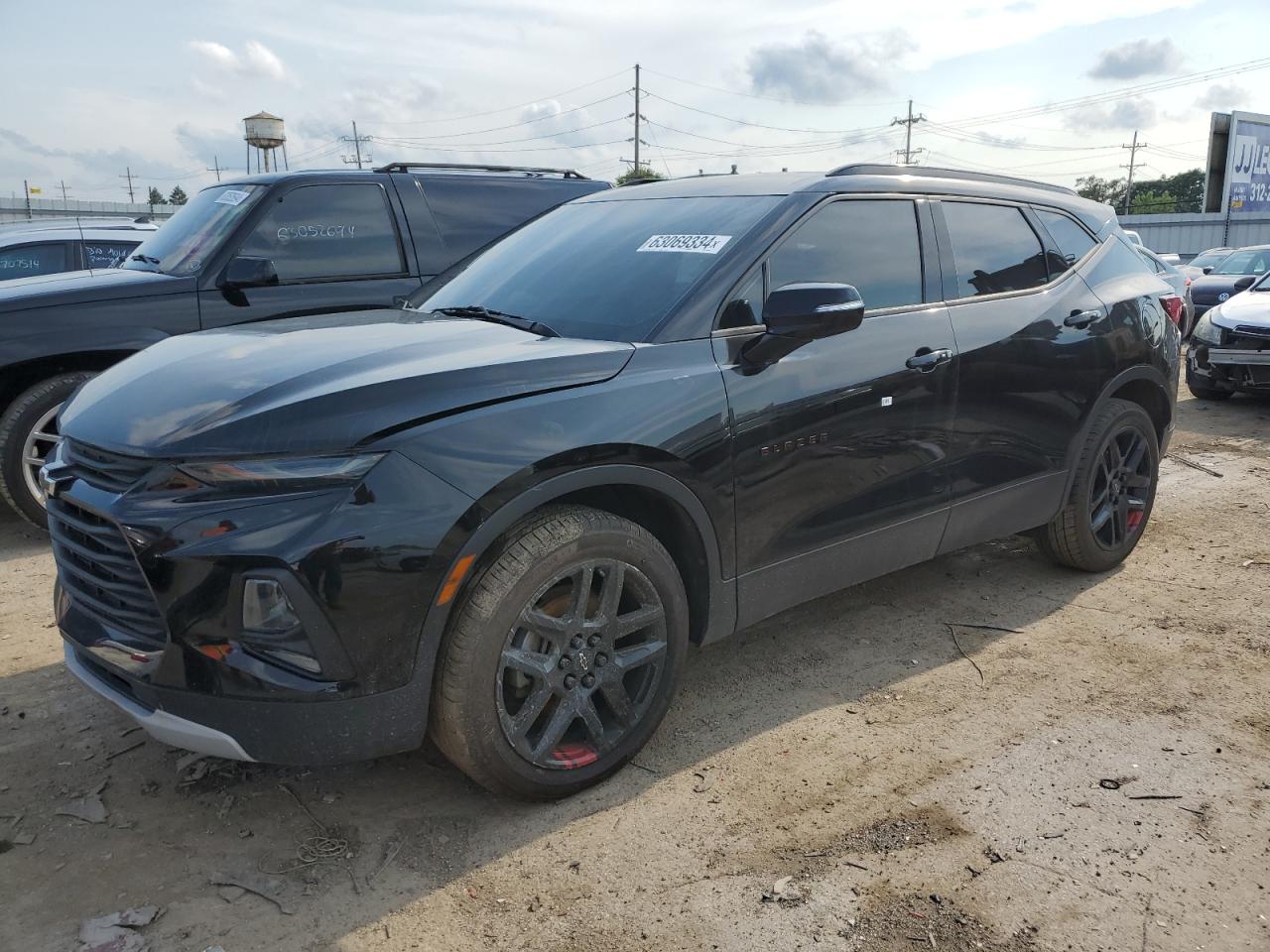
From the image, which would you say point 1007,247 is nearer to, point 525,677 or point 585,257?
point 585,257

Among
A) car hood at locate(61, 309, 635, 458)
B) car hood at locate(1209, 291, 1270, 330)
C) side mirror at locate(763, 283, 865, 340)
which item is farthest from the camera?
car hood at locate(1209, 291, 1270, 330)

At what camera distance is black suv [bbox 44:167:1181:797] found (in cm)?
241

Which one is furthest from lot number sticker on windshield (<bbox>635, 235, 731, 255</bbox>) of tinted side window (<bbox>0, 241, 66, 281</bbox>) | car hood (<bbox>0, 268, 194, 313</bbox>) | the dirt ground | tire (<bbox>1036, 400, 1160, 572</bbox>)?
tinted side window (<bbox>0, 241, 66, 281</bbox>)

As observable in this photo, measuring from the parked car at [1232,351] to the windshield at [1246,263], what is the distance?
5.84 metres

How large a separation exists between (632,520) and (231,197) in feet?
14.0

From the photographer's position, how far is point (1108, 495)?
15.6ft

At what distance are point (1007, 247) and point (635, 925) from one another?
3.22 metres

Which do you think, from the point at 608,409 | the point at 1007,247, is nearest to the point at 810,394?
the point at 608,409

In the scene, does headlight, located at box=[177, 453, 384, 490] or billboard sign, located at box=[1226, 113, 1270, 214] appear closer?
headlight, located at box=[177, 453, 384, 490]

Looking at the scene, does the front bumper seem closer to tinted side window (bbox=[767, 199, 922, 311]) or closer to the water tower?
tinted side window (bbox=[767, 199, 922, 311])

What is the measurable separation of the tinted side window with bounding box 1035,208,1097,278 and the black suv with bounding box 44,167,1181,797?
0.30ft

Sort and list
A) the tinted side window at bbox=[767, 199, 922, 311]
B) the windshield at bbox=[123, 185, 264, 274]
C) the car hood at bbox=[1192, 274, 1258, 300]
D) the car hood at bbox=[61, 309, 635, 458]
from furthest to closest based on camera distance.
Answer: the car hood at bbox=[1192, 274, 1258, 300]
the windshield at bbox=[123, 185, 264, 274]
the tinted side window at bbox=[767, 199, 922, 311]
the car hood at bbox=[61, 309, 635, 458]

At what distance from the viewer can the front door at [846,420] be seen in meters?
3.17

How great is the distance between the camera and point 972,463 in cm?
394
